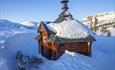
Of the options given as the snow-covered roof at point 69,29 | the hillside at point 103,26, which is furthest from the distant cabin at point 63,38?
the hillside at point 103,26

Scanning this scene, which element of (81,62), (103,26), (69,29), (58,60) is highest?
(69,29)

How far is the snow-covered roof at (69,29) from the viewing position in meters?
27.9

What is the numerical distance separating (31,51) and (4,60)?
5656 millimetres

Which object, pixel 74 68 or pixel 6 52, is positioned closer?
pixel 74 68

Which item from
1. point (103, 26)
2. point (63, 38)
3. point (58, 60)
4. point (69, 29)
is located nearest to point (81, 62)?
point (58, 60)

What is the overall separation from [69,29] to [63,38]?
187 cm

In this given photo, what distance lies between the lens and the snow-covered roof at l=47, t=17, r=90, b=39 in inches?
1098

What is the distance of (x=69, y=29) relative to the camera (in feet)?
94.4

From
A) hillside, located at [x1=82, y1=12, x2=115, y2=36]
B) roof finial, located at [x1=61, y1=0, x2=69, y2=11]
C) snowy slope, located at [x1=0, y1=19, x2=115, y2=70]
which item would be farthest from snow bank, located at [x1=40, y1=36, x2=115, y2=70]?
hillside, located at [x1=82, y1=12, x2=115, y2=36]

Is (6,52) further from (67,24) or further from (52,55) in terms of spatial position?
(67,24)

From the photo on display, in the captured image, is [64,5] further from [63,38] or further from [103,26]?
[103,26]

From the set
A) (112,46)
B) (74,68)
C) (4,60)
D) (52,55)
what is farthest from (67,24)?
(112,46)

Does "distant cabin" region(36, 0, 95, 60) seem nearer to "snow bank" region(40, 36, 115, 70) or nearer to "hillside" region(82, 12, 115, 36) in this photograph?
"snow bank" region(40, 36, 115, 70)

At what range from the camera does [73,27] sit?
95.4 ft
